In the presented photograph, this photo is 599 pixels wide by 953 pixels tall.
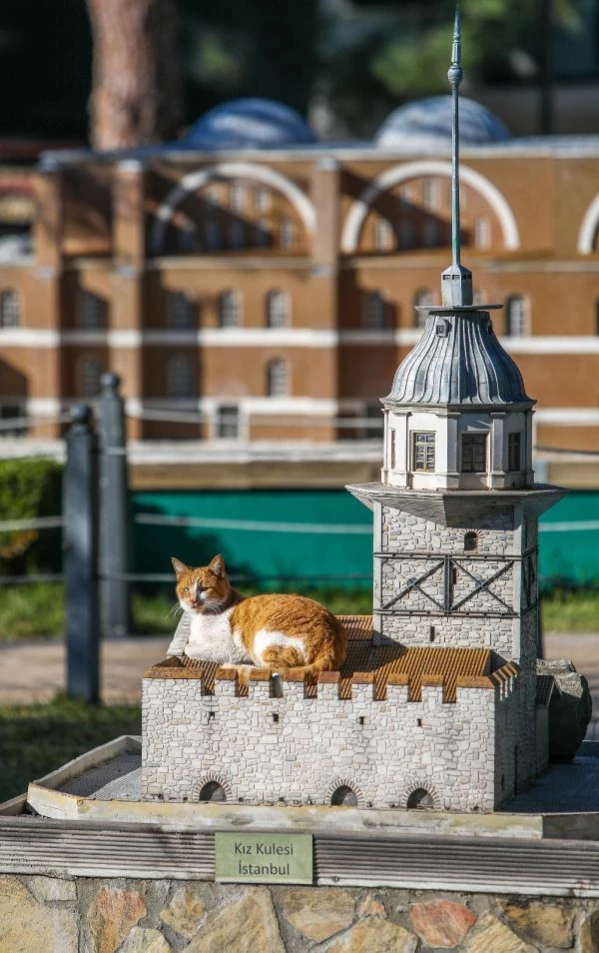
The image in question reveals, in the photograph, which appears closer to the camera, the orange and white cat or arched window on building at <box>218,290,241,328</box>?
the orange and white cat

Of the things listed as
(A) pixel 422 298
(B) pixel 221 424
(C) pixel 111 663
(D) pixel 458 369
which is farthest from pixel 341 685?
(B) pixel 221 424

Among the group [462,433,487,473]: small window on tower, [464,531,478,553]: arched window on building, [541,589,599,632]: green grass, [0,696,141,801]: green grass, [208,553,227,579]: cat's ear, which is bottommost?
[0,696,141,801]: green grass

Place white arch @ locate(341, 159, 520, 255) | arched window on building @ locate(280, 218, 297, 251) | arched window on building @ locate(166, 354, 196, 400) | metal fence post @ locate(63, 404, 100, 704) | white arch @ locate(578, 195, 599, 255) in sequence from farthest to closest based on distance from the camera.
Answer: arched window on building @ locate(166, 354, 196, 400) → arched window on building @ locate(280, 218, 297, 251) → white arch @ locate(341, 159, 520, 255) → white arch @ locate(578, 195, 599, 255) → metal fence post @ locate(63, 404, 100, 704)

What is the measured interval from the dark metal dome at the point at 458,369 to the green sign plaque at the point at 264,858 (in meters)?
2.05

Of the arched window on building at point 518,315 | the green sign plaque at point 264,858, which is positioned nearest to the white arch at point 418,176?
the arched window on building at point 518,315

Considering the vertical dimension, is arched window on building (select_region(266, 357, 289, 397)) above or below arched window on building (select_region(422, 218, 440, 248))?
below

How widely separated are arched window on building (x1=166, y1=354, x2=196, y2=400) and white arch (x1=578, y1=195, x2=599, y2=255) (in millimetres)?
6831

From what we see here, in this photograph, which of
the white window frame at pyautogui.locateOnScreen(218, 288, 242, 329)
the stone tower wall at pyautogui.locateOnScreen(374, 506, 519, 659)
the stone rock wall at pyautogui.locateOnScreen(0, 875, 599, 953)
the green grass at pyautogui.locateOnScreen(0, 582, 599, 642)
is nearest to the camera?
the stone rock wall at pyautogui.locateOnScreen(0, 875, 599, 953)

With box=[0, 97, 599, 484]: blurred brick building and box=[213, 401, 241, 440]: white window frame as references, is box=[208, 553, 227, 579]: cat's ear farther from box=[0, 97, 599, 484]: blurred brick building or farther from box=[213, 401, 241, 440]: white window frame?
box=[213, 401, 241, 440]: white window frame

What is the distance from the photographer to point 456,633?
8.22 meters

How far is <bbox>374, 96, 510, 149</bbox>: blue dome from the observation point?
91.8 ft

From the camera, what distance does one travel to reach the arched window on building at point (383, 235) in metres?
28.7

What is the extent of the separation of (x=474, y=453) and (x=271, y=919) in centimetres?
227

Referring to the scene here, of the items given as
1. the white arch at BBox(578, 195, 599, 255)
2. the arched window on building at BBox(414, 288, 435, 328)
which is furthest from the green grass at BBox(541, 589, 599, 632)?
the arched window on building at BBox(414, 288, 435, 328)
